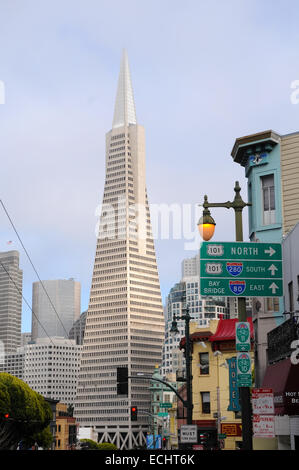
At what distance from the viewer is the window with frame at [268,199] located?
33.6m

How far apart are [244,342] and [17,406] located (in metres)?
62.8

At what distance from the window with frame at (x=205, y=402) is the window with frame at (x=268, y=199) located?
112 ft

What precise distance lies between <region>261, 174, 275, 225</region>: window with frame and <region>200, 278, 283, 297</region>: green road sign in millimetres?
13967

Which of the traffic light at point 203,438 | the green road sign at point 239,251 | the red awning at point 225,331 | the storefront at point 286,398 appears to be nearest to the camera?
the green road sign at point 239,251

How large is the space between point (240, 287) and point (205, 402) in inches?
1849

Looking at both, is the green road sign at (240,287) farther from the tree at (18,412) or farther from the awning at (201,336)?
the tree at (18,412)

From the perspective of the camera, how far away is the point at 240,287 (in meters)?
19.5

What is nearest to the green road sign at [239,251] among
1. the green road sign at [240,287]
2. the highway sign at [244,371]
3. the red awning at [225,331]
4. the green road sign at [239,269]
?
the green road sign at [239,269]

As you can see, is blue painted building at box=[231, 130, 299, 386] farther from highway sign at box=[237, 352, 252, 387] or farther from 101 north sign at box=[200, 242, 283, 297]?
highway sign at box=[237, 352, 252, 387]

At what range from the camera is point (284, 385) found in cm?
2220

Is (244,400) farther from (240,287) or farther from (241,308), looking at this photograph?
(240,287)
